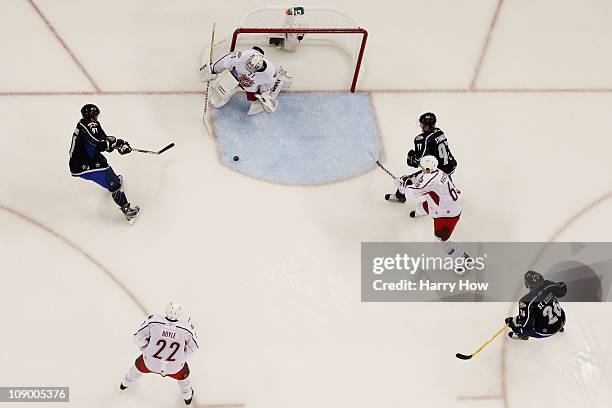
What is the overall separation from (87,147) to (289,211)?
5.11 feet

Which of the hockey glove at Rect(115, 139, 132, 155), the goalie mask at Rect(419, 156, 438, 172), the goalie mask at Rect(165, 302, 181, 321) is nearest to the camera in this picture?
the goalie mask at Rect(165, 302, 181, 321)

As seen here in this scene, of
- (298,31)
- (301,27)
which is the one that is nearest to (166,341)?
(298,31)

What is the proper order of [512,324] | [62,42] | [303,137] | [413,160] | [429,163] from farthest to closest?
[62,42], [303,137], [413,160], [512,324], [429,163]

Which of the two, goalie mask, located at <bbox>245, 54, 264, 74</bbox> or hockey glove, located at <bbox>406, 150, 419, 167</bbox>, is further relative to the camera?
goalie mask, located at <bbox>245, 54, 264, 74</bbox>

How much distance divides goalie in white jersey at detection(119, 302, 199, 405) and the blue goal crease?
1956 millimetres

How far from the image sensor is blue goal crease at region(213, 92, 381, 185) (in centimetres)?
673

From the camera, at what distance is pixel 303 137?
22.8 feet

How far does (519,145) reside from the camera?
7.07 metres

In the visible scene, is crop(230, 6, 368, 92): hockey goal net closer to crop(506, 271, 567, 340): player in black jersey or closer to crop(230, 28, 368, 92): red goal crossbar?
crop(230, 28, 368, 92): red goal crossbar

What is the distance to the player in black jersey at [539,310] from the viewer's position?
5.52 meters

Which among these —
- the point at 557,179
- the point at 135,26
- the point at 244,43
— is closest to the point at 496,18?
the point at 557,179

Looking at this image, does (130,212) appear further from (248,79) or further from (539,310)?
(539,310)

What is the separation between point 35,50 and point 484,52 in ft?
12.6

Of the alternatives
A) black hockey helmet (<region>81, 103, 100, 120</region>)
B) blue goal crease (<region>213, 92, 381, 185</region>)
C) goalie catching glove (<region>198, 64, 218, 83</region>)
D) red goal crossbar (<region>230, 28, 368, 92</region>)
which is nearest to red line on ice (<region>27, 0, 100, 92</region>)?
goalie catching glove (<region>198, 64, 218, 83</region>)
